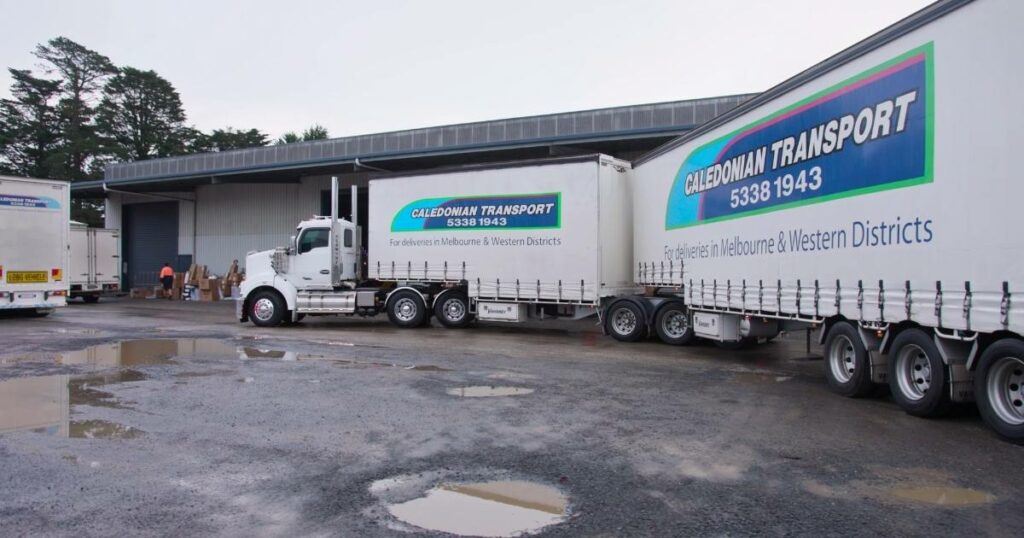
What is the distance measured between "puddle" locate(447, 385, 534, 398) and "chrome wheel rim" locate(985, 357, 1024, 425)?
196 inches

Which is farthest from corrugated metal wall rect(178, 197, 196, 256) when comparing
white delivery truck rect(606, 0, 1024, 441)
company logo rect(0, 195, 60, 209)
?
white delivery truck rect(606, 0, 1024, 441)

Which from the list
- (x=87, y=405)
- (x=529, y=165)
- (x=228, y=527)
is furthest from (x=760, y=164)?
(x=87, y=405)

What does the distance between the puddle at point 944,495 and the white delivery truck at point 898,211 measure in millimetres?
1654

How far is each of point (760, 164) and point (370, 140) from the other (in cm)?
Result: 1891

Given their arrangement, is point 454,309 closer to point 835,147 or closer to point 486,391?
point 486,391

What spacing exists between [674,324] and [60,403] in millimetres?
10783

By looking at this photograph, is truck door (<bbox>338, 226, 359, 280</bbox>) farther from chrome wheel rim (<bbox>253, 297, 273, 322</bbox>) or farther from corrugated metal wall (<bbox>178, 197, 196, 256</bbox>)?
corrugated metal wall (<bbox>178, 197, 196, 256</bbox>)

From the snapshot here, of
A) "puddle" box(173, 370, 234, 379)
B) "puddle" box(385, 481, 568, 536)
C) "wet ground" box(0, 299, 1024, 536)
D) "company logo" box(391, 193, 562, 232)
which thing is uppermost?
"company logo" box(391, 193, 562, 232)

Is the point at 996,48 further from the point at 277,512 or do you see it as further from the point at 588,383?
the point at 277,512

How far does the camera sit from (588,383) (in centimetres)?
925

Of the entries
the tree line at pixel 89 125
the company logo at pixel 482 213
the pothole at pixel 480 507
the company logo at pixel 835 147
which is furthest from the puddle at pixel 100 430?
the tree line at pixel 89 125

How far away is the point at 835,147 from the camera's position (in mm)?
8195

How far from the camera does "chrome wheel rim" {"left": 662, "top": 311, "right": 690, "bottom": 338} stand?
1377 cm

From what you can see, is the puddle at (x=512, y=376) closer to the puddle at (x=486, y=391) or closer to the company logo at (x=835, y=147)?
the puddle at (x=486, y=391)
